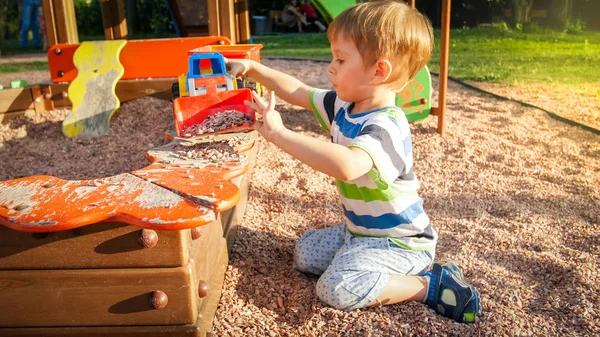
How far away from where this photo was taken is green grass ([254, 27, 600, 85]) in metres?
6.27

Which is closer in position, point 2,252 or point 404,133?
point 2,252

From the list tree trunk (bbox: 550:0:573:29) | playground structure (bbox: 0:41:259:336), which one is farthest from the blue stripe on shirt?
tree trunk (bbox: 550:0:573:29)

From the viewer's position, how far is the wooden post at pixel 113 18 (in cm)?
519

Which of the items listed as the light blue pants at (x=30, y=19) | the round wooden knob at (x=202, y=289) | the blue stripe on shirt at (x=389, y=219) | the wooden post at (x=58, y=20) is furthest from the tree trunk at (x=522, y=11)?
the round wooden knob at (x=202, y=289)

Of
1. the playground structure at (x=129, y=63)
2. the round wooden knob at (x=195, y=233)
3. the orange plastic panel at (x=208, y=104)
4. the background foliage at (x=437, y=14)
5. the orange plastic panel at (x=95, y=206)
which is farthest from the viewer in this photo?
the background foliage at (x=437, y=14)

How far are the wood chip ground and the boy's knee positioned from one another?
0.03 metres

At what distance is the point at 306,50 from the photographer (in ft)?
34.3

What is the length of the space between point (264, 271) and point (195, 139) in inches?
22.4

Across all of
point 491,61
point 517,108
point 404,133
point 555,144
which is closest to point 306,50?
point 491,61

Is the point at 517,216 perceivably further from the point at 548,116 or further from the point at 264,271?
the point at 548,116

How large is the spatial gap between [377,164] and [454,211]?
117 cm

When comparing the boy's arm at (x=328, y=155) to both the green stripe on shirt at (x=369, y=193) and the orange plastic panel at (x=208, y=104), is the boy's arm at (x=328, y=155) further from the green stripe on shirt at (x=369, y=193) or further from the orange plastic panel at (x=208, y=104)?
the orange plastic panel at (x=208, y=104)

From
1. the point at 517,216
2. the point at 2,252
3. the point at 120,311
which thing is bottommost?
the point at 517,216

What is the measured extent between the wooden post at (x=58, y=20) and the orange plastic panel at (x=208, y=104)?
10.1 ft
